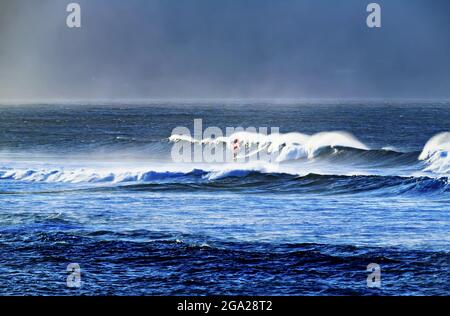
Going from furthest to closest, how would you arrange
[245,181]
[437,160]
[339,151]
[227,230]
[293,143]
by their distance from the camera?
[293,143]
[339,151]
[437,160]
[245,181]
[227,230]

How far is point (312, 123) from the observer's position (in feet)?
318

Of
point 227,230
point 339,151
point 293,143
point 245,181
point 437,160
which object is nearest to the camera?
point 227,230

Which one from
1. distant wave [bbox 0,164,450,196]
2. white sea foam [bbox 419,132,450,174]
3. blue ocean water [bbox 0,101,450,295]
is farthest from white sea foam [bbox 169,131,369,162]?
distant wave [bbox 0,164,450,196]

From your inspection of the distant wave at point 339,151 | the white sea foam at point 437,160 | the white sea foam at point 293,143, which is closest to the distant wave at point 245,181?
the white sea foam at point 437,160

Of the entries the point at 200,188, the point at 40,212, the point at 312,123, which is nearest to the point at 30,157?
the point at 200,188

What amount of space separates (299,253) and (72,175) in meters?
19.5

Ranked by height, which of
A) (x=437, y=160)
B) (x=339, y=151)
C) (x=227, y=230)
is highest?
(x=227, y=230)

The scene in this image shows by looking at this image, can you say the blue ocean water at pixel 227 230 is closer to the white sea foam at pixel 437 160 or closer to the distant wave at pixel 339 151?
the white sea foam at pixel 437 160

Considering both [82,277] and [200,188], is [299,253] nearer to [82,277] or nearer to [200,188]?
[82,277]

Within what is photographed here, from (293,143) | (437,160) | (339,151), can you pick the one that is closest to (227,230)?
(437,160)

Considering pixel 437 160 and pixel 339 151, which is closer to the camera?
pixel 437 160

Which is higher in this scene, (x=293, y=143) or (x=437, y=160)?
(x=437, y=160)

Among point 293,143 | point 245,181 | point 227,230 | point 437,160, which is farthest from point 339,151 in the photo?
point 227,230

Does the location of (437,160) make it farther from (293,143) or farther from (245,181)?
(293,143)
